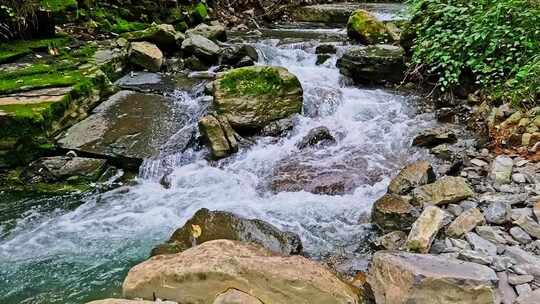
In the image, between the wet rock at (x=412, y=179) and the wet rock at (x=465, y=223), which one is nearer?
the wet rock at (x=465, y=223)

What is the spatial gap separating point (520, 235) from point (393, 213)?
0.97 m

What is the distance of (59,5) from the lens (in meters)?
7.96

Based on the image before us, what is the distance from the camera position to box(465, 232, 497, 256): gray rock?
3.04 m

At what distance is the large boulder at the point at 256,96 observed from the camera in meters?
5.86

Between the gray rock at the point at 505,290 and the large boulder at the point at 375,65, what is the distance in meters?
4.70

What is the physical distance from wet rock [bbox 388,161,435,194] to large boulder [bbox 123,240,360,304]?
158cm

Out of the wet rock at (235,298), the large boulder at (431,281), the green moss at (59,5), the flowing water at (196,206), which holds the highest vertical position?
the green moss at (59,5)

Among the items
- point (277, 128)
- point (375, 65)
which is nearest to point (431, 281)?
point (277, 128)

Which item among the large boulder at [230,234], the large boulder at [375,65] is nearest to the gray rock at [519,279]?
the large boulder at [230,234]

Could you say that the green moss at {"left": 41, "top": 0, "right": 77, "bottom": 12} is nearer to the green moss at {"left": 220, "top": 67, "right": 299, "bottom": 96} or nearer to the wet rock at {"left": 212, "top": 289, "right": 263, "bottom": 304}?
the green moss at {"left": 220, "top": 67, "right": 299, "bottom": 96}

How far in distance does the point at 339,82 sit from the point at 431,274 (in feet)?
16.7

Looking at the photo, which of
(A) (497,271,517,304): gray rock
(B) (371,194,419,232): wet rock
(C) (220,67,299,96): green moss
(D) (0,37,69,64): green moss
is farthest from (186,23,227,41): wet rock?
(A) (497,271,517,304): gray rock

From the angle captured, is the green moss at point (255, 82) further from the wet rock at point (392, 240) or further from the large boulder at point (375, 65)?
the wet rock at point (392, 240)

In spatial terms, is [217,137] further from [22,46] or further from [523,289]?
[22,46]
